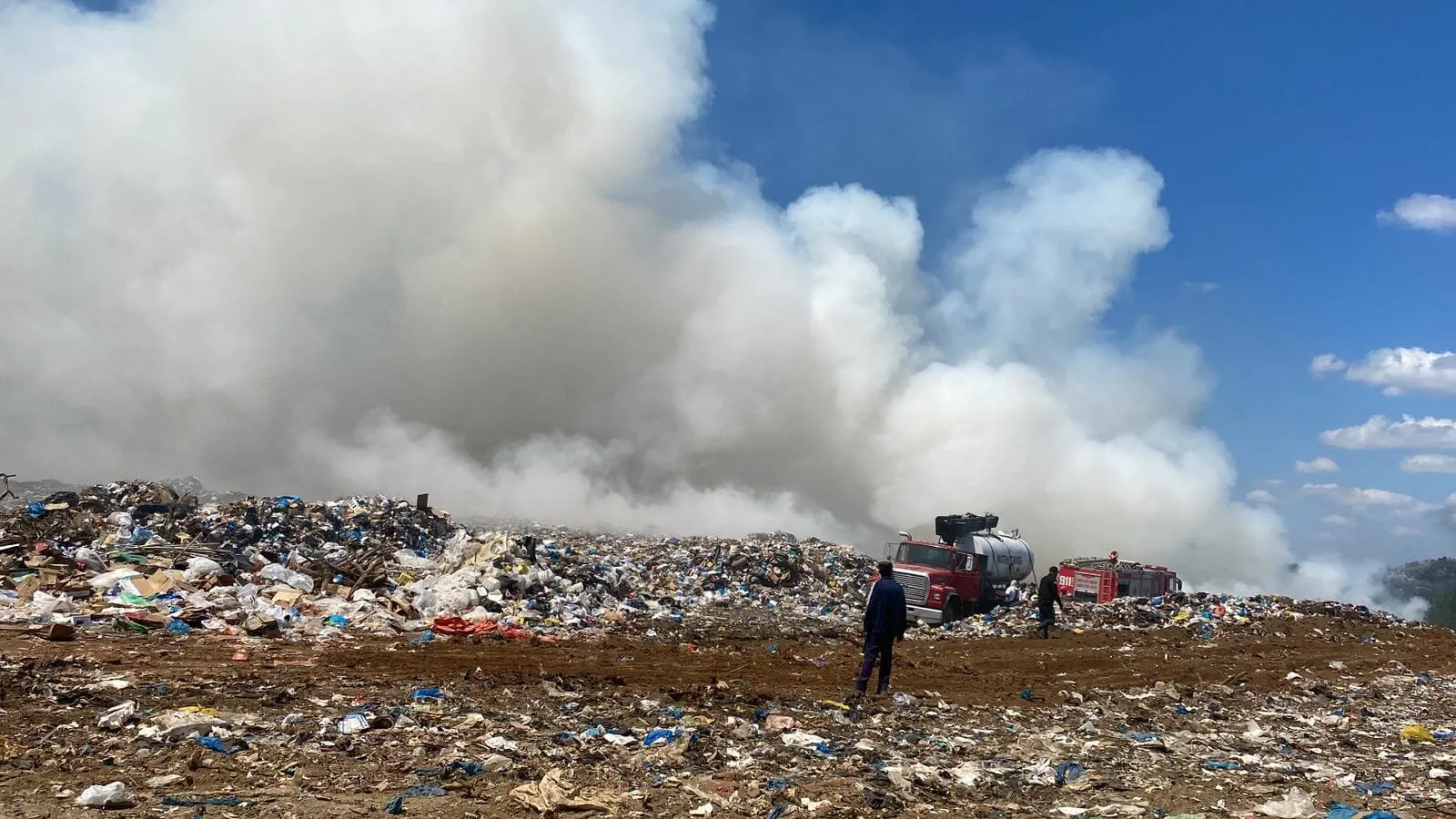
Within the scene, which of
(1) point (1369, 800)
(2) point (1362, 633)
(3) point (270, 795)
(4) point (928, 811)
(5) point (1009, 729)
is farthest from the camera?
(2) point (1362, 633)

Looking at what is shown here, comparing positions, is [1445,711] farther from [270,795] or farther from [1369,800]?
[270,795]

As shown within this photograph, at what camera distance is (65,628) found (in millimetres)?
10000

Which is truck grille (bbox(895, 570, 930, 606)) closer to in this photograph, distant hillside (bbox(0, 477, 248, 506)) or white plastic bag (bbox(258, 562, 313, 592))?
white plastic bag (bbox(258, 562, 313, 592))

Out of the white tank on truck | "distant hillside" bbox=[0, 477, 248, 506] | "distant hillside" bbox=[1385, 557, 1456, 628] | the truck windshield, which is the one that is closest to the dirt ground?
the truck windshield

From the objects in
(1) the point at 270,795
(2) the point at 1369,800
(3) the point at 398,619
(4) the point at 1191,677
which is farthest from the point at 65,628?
(4) the point at 1191,677

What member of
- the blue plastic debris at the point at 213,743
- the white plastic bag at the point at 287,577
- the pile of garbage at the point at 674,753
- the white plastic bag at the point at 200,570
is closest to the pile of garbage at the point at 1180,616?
the pile of garbage at the point at 674,753

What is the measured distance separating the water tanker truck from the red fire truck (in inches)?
46.4

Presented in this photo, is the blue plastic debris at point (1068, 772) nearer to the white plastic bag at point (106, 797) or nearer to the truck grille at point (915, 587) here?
Result: the white plastic bag at point (106, 797)

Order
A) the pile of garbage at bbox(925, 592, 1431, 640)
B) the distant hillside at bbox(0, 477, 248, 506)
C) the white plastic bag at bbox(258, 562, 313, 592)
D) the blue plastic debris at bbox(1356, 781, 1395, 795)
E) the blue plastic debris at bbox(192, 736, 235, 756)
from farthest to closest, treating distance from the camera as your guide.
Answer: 1. the distant hillside at bbox(0, 477, 248, 506)
2. the pile of garbage at bbox(925, 592, 1431, 640)
3. the white plastic bag at bbox(258, 562, 313, 592)
4. the blue plastic debris at bbox(1356, 781, 1395, 795)
5. the blue plastic debris at bbox(192, 736, 235, 756)

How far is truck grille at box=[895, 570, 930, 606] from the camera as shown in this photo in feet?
61.2

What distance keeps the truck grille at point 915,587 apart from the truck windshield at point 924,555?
1.05 metres

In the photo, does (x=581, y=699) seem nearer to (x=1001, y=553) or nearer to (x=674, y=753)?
(x=674, y=753)

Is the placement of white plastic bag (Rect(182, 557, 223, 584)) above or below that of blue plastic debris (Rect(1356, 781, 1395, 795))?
below

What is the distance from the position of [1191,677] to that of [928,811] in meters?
7.87
